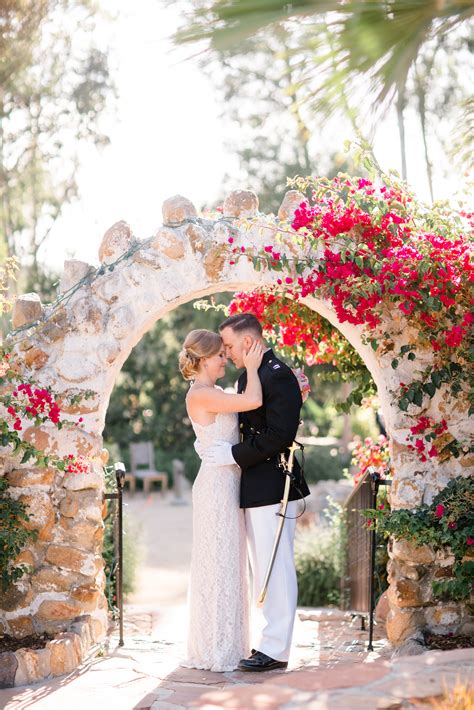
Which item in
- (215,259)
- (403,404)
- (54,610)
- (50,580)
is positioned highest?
(215,259)

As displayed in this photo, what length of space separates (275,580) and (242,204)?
6.89 feet

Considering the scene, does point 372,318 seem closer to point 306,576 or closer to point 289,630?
point 289,630

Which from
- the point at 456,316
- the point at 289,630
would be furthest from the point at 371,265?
the point at 289,630

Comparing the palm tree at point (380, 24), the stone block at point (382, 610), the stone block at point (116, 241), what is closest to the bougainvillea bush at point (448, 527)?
the stone block at point (382, 610)

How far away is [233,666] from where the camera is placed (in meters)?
4.59

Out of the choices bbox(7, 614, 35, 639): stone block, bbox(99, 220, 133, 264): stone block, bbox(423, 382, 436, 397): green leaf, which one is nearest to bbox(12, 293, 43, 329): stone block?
bbox(99, 220, 133, 264): stone block

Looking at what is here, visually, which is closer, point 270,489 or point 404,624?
point 270,489

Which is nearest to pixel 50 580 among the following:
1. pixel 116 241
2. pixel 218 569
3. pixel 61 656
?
pixel 61 656

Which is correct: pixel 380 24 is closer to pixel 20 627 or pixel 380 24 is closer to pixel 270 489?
pixel 270 489

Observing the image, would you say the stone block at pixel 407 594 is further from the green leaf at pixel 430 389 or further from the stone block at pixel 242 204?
the stone block at pixel 242 204

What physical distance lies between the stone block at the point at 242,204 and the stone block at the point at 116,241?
0.61 metres

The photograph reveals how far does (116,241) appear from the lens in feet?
17.4

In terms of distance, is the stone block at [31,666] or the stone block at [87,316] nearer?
the stone block at [31,666]

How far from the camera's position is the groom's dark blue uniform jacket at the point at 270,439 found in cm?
447
